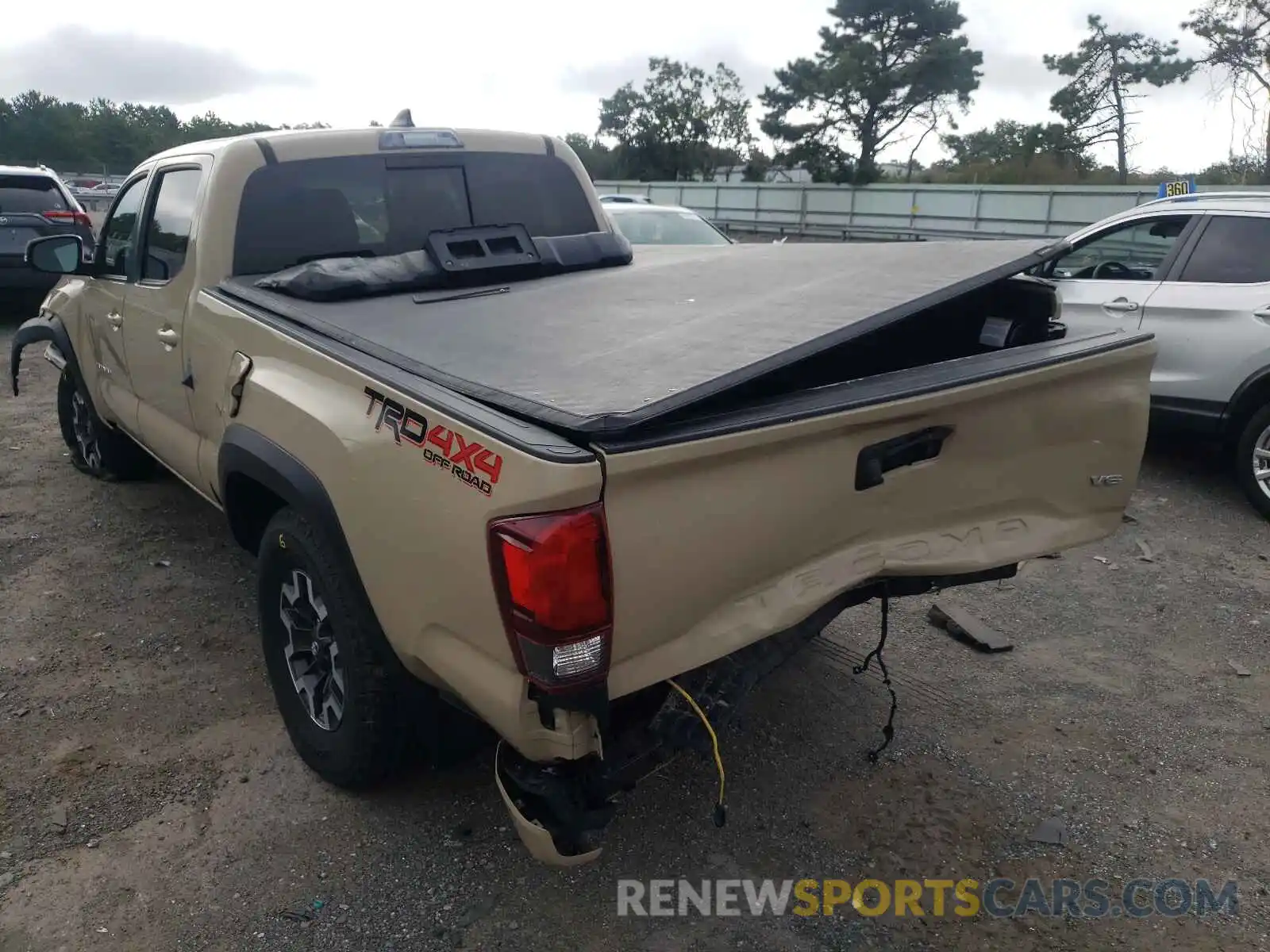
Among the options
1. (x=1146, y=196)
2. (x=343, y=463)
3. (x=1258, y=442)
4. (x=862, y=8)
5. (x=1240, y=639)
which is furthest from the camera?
(x=862, y=8)

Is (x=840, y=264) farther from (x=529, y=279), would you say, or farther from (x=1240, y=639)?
(x=1240, y=639)

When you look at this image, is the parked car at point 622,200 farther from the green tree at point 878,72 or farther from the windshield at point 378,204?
the green tree at point 878,72

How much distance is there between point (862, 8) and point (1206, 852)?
1796 inches

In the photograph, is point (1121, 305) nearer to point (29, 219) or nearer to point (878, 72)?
point (29, 219)

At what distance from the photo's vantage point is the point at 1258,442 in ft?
18.2

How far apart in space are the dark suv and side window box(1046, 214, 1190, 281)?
979 centimetres

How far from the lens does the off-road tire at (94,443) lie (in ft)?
18.1

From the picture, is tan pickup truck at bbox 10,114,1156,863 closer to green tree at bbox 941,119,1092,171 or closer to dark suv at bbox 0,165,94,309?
dark suv at bbox 0,165,94,309

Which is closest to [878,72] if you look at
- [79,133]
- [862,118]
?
[862,118]

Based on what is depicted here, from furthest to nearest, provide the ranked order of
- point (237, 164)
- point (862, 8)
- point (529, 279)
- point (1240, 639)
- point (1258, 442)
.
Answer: point (862, 8) < point (1258, 442) < point (1240, 639) < point (529, 279) < point (237, 164)

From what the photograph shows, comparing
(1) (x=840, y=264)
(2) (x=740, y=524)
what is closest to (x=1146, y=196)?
(1) (x=840, y=264)

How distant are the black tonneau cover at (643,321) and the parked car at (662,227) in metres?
5.14

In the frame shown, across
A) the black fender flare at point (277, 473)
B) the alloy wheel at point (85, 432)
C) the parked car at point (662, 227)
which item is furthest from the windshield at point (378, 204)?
the parked car at point (662, 227)

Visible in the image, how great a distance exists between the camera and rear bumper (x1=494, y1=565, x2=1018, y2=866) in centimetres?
212
